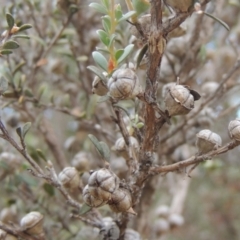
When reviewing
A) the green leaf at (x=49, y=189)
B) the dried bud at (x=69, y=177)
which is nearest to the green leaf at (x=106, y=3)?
the dried bud at (x=69, y=177)

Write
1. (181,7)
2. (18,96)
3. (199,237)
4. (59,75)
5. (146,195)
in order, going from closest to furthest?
1. (181,7)
2. (18,96)
3. (146,195)
4. (59,75)
5. (199,237)

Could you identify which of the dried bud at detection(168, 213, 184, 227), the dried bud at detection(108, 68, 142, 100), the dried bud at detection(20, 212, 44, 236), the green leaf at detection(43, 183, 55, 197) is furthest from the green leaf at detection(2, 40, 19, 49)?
the dried bud at detection(168, 213, 184, 227)

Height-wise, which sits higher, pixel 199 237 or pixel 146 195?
pixel 146 195

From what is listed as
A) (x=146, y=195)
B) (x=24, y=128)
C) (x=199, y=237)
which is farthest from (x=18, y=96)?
(x=199, y=237)

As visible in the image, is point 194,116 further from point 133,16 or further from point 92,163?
point 133,16

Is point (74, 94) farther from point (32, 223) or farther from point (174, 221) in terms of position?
point (32, 223)

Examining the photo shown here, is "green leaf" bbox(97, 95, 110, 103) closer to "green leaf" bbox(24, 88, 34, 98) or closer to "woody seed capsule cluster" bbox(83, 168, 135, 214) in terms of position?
"woody seed capsule cluster" bbox(83, 168, 135, 214)
